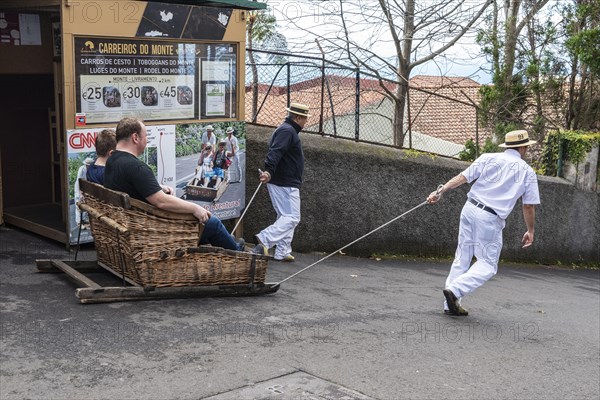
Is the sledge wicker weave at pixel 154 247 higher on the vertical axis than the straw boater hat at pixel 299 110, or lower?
lower

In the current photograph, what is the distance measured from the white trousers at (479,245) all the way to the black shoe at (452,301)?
0.13ft

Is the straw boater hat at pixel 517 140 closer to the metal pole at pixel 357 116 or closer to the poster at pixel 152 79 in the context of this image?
the poster at pixel 152 79

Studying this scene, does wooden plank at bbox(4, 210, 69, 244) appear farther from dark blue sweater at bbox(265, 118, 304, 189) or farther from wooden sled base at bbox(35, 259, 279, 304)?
dark blue sweater at bbox(265, 118, 304, 189)

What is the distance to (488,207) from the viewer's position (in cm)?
756

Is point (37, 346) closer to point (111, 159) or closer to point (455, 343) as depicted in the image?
point (111, 159)

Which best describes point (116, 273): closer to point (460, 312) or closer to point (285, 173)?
point (285, 173)

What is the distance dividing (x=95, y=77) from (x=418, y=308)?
12.9 ft

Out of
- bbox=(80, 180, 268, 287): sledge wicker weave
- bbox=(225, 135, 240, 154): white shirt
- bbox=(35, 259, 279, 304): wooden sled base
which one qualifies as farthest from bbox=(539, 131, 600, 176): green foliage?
bbox=(80, 180, 268, 287): sledge wicker weave

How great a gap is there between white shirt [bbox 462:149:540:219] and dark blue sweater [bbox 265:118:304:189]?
2.21 m

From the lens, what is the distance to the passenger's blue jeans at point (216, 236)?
6883 mm

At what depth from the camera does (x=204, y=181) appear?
30.2 feet

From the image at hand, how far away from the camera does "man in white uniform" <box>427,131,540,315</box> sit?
24.7 ft

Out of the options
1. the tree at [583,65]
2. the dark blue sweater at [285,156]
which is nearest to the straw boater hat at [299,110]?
the dark blue sweater at [285,156]

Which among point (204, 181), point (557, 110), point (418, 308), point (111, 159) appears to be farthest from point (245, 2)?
point (557, 110)
